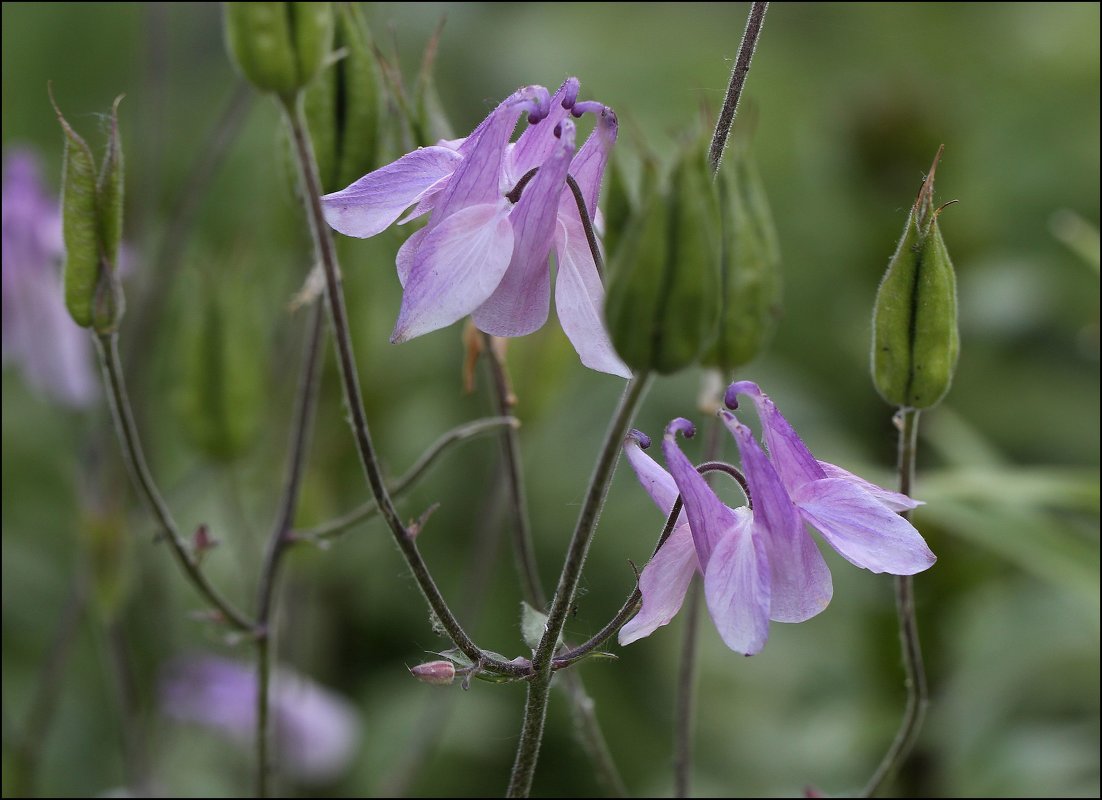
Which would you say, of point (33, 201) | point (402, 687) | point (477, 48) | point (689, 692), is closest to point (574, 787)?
point (402, 687)

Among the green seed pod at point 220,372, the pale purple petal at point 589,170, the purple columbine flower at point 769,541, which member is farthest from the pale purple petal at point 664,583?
the green seed pod at point 220,372

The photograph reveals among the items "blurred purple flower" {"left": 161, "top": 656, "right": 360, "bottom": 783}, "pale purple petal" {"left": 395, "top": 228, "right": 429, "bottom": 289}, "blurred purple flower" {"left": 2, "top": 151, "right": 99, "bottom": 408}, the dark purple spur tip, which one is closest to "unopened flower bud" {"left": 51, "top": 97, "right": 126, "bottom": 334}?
"pale purple petal" {"left": 395, "top": 228, "right": 429, "bottom": 289}

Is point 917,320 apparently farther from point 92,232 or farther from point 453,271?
point 92,232

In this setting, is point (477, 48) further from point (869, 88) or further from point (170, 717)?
point (170, 717)

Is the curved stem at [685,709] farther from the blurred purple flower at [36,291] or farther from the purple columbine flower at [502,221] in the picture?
the blurred purple flower at [36,291]

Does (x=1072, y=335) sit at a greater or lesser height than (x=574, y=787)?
greater

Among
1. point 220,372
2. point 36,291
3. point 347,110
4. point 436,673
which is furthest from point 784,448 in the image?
point 36,291

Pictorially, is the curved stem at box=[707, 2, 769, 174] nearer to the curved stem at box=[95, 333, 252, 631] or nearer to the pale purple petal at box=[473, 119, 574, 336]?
the pale purple petal at box=[473, 119, 574, 336]
